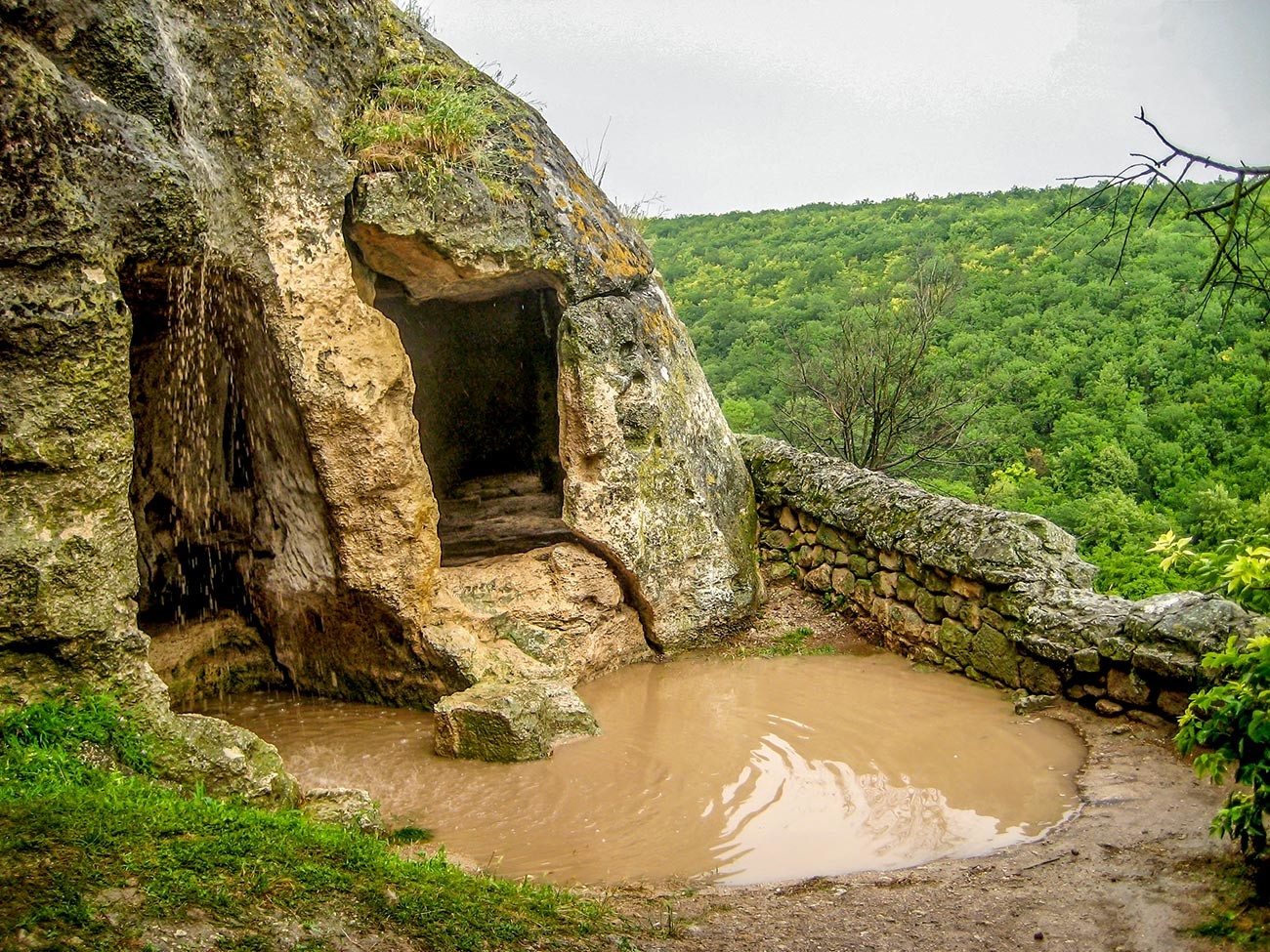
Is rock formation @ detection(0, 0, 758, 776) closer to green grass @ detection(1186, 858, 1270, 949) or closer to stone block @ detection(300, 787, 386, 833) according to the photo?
stone block @ detection(300, 787, 386, 833)

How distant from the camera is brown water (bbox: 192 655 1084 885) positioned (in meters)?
4.07

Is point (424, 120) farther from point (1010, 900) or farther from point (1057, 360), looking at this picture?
point (1057, 360)

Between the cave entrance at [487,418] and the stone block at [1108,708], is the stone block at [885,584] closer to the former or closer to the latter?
the stone block at [1108,708]

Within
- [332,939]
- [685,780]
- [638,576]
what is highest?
[638,576]

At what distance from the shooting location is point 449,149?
6.32 metres

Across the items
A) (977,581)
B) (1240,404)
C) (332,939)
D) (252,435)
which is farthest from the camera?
(1240,404)

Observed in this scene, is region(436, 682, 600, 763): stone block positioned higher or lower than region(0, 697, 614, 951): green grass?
lower

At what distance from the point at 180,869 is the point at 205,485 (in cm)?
400

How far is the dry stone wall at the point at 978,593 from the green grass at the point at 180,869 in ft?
12.4

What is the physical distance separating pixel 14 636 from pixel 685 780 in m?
3.17

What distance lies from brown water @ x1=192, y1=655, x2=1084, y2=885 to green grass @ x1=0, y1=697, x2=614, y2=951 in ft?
2.49

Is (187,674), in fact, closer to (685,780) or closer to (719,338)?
(685,780)

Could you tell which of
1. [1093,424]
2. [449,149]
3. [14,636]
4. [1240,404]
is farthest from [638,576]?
[1240,404]

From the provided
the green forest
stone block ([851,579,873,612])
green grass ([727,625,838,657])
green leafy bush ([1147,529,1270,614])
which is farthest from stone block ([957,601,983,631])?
the green forest
